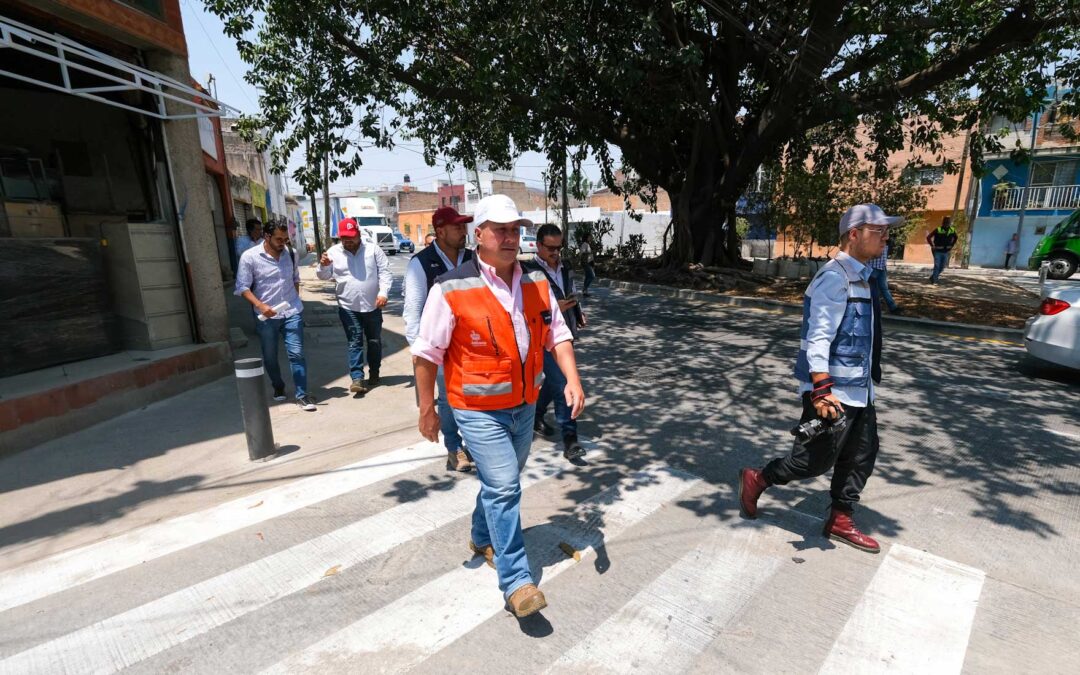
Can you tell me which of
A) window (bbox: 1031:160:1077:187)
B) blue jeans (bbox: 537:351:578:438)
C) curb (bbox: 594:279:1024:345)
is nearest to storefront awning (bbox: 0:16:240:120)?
blue jeans (bbox: 537:351:578:438)

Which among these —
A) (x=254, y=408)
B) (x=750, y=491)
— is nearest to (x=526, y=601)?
(x=750, y=491)

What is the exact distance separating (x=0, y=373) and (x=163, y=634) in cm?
447

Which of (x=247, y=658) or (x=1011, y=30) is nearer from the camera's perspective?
(x=247, y=658)

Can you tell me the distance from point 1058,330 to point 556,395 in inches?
231

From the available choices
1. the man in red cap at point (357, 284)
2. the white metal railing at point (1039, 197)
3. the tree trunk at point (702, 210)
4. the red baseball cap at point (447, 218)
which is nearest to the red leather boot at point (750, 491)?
the red baseball cap at point (447, 218)

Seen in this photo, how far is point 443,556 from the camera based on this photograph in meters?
3.18

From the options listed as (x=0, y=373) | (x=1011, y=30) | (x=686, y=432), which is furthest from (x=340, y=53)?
(x=1011, y=30)

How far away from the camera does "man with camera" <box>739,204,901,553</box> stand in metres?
2.98

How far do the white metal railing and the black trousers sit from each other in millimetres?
27819

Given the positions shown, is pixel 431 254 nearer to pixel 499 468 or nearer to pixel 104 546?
pixel 499 468

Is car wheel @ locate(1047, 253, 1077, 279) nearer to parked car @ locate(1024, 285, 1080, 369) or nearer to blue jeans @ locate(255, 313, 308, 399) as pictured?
parked car @ locate(1024, 285, 1080, 369)

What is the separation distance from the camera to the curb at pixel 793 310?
30.0ft

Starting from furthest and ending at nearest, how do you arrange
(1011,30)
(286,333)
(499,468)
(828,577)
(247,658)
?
(1011,30), (286,333), (828,577), (499,468), (247,658)

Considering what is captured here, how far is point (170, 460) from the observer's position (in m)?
4.62
